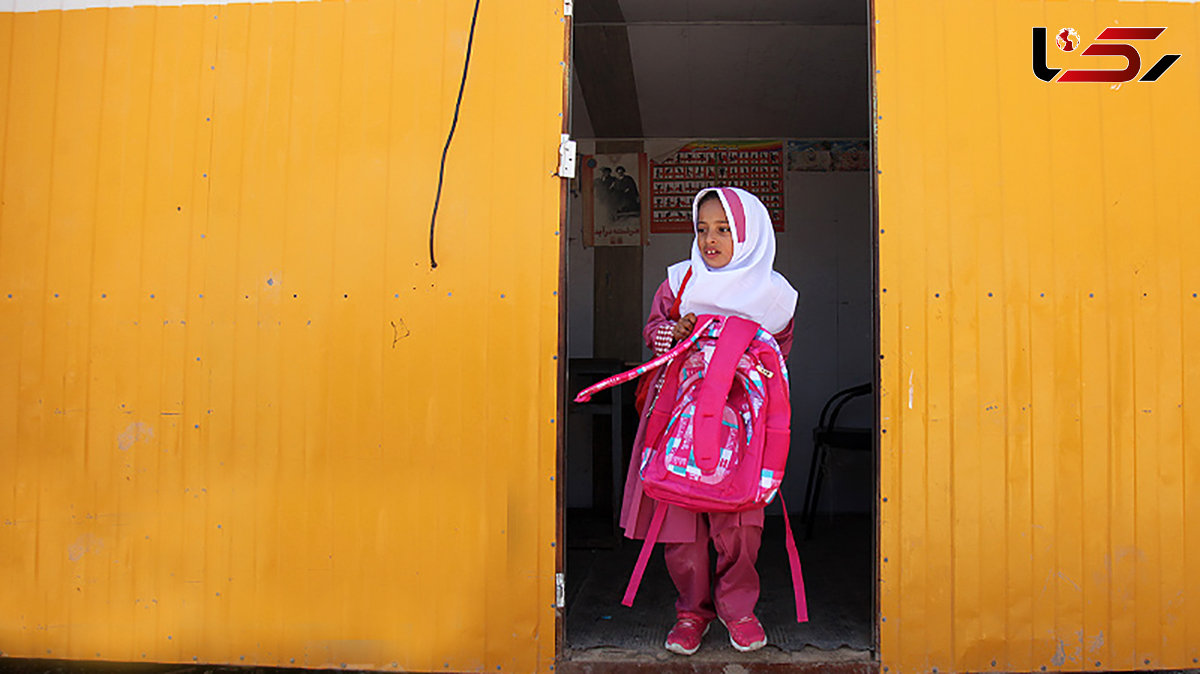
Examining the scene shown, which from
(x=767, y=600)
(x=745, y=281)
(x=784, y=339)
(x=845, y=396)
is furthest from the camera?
(x=845, y=396)

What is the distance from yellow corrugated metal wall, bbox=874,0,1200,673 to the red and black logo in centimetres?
3

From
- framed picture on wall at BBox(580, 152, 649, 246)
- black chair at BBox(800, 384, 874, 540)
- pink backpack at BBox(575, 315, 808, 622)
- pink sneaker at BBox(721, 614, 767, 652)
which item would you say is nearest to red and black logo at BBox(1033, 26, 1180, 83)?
pink backpack at BBox(575, 315, 808, 622)

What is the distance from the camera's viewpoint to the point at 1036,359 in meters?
2.43

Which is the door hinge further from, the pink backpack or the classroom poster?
the classroom poster

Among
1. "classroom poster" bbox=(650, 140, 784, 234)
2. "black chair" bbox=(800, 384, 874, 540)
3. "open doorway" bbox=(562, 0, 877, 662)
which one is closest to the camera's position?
"open doorway" bbox=(562, 0, 877, 662)

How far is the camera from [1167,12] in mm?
2500

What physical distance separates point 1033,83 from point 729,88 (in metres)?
2.22

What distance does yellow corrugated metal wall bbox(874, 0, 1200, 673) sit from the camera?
7.89ft

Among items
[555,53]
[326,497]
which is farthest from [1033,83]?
[326,497]

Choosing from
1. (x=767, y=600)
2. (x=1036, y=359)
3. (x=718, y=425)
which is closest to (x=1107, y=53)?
(x=1036, y=359)

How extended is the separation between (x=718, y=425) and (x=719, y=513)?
14.5 inches

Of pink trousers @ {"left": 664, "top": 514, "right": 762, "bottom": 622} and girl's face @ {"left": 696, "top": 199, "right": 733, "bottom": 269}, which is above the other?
girl's face @ {"left": 696, "top": 199, "right": 733, "bottom": 269}

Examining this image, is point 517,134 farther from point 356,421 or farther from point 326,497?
point 326,497

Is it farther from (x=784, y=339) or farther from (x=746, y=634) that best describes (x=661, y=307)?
(x=746, y=634)
